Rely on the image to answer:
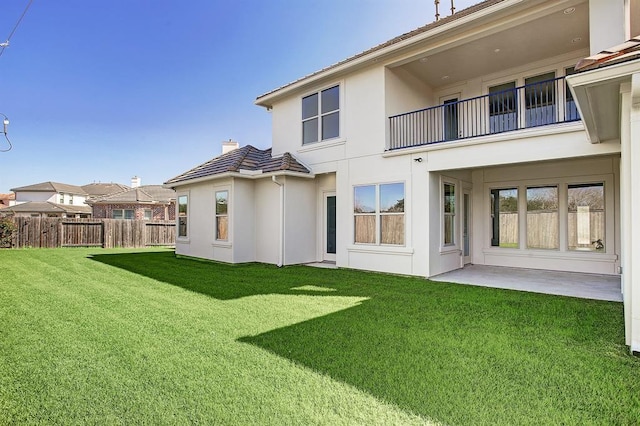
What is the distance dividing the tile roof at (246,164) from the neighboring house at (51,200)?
27.7 metres

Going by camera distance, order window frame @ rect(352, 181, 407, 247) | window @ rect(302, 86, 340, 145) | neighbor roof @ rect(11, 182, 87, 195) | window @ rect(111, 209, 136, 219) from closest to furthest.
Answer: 1. window frame @ rect(352, 181, 407, 247)
2. window @ rect(302, 86, 340, 145)
3. window @ rect(111, 209, 136, 219)
4. neighbor roof @ rect(11, 182, 87, 195)

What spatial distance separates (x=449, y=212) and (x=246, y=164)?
660 centimetres

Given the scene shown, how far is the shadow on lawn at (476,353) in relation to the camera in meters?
2.60

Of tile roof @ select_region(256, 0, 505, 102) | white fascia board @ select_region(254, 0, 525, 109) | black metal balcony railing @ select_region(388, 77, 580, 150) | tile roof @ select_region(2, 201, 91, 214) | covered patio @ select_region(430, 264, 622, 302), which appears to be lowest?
covered patio @ select_region(430, 264, 622, 302)

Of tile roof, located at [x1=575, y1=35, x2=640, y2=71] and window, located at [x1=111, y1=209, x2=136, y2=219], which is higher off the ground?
tile roof, located at [x1=575, y1=35, x2=640, y2=71]

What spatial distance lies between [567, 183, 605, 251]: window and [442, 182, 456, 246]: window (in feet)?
9.83

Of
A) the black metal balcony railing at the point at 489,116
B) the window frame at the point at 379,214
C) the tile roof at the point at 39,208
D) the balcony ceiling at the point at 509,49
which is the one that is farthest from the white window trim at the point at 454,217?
the tile roof at the point at 39,208

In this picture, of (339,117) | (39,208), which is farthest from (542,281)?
(39,208)

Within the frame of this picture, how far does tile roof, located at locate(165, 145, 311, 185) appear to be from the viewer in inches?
420

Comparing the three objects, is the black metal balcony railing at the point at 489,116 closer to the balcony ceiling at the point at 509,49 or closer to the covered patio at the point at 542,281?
the balcony ceiling at the point at 509,49

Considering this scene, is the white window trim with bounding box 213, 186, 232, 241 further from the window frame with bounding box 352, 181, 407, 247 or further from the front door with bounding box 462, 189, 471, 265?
the front door with bounding box 462, 189, 471, 265

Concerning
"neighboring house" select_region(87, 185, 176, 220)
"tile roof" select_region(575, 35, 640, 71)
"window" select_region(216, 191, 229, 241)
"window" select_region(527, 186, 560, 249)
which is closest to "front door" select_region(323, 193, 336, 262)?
"window" select_region(216, 191, 229, 241)

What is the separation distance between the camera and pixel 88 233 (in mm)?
17891

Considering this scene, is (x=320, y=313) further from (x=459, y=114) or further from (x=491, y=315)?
(x=459, y=114)
